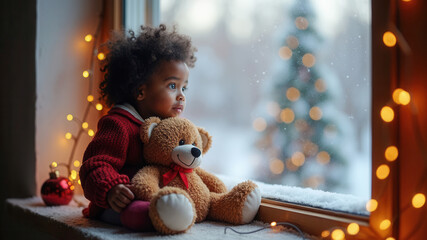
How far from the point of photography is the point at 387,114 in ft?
2.54

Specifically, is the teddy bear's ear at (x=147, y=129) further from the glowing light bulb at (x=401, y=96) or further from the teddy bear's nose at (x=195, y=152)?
the glowing light bulb at (x=401, y=96)

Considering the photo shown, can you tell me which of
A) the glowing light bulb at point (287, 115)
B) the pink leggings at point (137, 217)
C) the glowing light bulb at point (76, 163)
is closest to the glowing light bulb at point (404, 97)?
the glowing light bulb at point (287, 115)

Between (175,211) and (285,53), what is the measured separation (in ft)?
1.88

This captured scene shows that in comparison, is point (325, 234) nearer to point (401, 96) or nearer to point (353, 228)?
point (353, 228)

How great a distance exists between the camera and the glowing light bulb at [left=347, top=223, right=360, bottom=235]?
832mm

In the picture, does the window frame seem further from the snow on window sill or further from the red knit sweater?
the red knit sweater

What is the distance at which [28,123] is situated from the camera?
1.45m

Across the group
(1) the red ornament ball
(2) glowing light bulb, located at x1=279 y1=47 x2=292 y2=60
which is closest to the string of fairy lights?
(1) the red ornament ball

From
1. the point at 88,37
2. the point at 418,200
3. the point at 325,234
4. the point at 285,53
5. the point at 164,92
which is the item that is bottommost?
the point at 325,234

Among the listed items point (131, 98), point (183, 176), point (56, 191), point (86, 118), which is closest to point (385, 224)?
point (183, 176)

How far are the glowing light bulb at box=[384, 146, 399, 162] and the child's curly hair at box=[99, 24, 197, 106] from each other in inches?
23.7

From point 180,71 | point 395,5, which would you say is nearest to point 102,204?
point 180,71

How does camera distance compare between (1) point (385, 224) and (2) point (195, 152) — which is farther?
(2) point (195, 152)

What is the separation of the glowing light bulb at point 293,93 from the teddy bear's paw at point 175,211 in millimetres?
521
